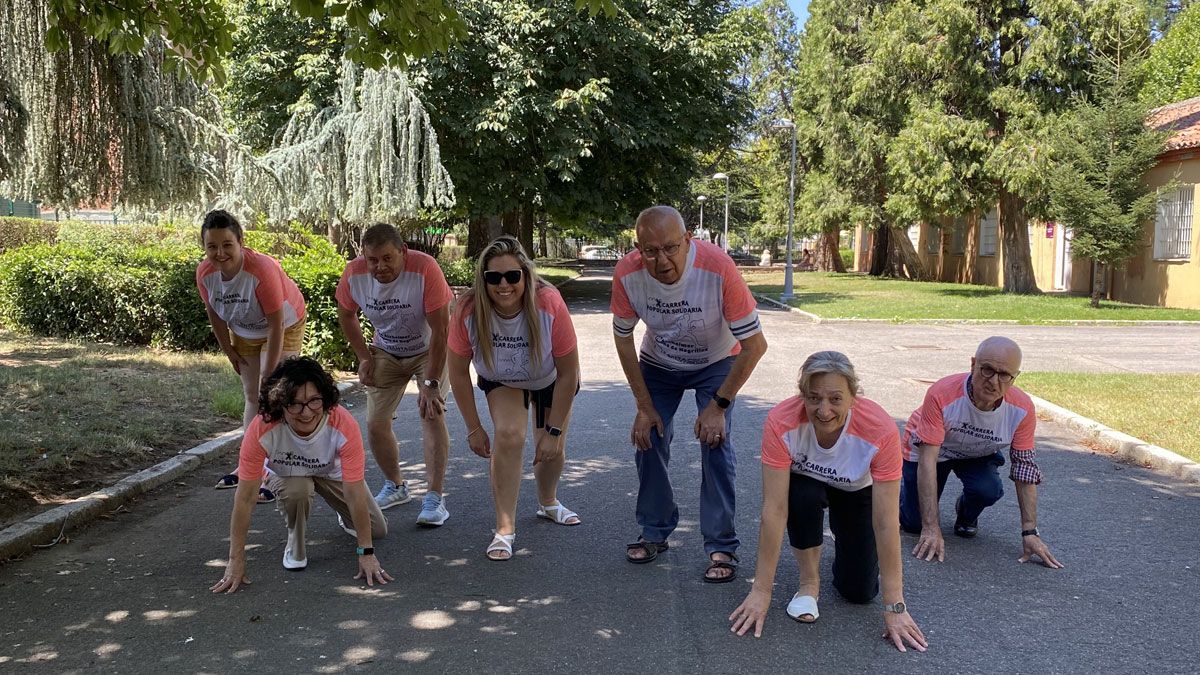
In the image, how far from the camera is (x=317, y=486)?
4648mm

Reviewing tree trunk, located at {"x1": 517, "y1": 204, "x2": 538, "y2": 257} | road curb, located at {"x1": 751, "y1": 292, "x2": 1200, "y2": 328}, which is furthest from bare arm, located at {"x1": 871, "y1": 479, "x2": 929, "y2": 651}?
tree trunk, located at {"x1": 517, "y1": 204, "x2": 538, "y2": 257}

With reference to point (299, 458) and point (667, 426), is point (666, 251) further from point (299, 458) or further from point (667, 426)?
point (299, 458)

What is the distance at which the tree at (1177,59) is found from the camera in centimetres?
4034

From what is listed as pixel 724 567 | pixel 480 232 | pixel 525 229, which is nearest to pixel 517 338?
pixel 724 567

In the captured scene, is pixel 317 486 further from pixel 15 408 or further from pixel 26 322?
pixel 26 322

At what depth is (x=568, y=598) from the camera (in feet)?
13.8

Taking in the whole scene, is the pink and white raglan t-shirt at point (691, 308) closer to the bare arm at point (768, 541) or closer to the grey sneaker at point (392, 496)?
the bare arm at point (768, 541)

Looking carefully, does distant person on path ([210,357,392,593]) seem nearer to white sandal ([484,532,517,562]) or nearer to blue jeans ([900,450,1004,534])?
white sandal ([484,532,517,562])

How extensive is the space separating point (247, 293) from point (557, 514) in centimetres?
237

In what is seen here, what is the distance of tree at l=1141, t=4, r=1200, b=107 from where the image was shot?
40.3 metres

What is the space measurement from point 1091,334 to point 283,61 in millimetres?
20031

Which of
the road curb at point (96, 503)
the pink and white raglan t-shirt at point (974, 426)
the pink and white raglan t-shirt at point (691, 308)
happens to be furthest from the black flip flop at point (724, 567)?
the road curb at point (96, 503)

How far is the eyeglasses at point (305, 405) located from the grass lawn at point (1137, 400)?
6.04 metres

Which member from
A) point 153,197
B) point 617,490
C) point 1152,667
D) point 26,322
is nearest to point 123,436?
point 153,197
